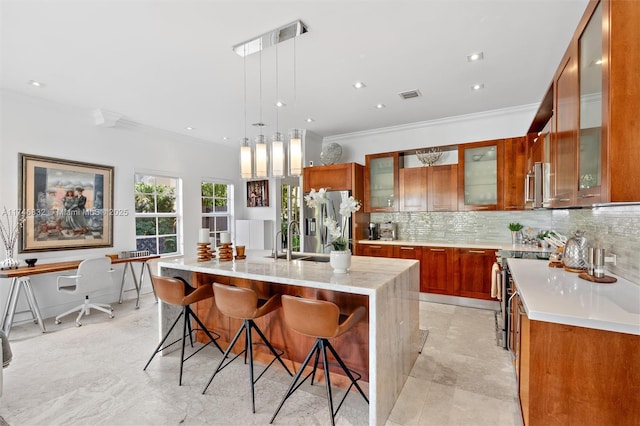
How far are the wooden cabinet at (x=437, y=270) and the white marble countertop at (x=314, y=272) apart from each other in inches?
75.2

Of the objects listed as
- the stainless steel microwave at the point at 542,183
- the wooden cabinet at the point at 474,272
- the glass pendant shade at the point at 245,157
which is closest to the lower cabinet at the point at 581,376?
the stainless steel microwave at the point at 542,183

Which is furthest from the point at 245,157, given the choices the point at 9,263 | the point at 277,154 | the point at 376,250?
the point at 9,263

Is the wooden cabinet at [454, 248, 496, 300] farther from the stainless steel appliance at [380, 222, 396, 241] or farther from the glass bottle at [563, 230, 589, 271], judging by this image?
the glass bottle at [563, 230, 589, 271]

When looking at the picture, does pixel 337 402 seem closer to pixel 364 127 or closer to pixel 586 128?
pixel 586 128

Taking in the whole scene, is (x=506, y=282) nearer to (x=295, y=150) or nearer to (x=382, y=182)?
(x=295, y=150)

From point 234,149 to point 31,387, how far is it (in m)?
5.09

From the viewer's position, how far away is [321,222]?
5.47 metres

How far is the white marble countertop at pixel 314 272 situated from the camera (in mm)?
1940

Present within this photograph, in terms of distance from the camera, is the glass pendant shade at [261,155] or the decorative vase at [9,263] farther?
the decorative vase at [9,263]

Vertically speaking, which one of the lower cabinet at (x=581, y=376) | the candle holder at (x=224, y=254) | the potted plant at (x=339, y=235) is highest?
the potted plant at (x=339, y=235)

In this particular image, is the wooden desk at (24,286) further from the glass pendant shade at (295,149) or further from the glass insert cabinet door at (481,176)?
the glass insert cabinet door at (481,176)

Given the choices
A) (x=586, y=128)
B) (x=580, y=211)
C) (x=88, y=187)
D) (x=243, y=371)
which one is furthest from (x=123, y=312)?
(x=580, y=211)

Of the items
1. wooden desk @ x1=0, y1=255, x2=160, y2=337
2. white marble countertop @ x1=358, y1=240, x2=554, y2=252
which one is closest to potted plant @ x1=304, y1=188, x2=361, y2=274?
white marble countertop @ x1=358, y1=240, x2=554, y2=252

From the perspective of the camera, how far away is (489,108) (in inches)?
170
